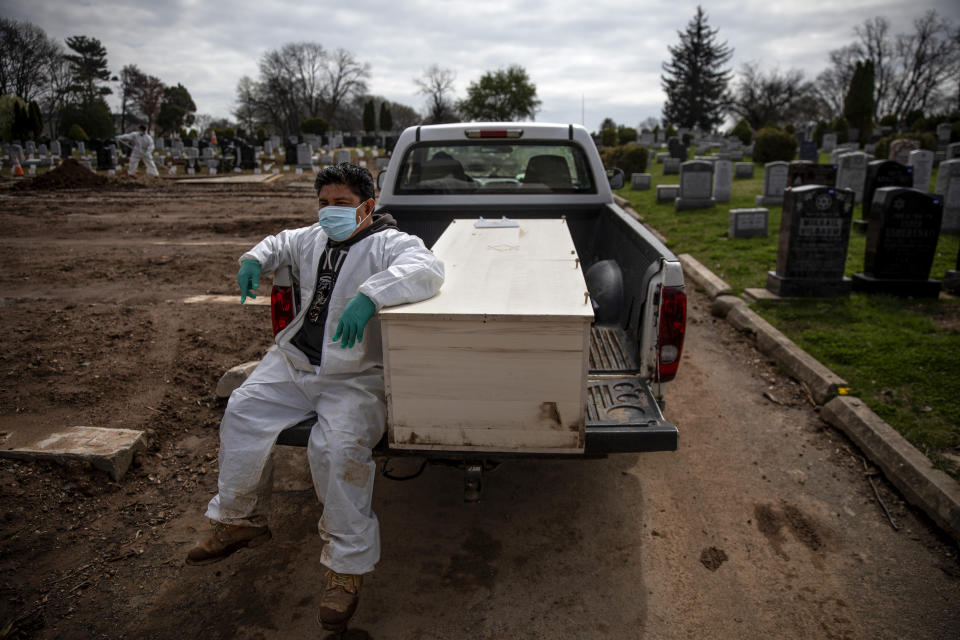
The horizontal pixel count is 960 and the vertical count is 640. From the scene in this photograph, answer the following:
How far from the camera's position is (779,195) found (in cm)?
1229

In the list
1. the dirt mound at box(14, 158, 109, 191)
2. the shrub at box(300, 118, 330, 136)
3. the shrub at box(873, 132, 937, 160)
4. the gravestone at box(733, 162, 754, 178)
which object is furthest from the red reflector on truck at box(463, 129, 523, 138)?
the shrub at box(300, 118, 330, 136)

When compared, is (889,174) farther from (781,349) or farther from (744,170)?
(744,170)

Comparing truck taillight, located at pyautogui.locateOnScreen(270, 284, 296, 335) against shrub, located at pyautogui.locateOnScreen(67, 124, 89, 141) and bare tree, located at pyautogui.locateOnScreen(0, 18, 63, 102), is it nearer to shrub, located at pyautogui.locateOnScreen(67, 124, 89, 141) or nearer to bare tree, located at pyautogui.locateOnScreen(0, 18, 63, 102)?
shrub, located at pyautogui.locateOnScreen(67, 124, 89, 141)

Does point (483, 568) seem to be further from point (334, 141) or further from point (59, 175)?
point (334, 141)

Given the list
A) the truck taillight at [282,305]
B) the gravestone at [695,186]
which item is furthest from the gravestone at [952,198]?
the truck taillight at [282,305]

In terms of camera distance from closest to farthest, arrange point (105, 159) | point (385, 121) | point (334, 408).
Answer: point (334, 408) < point (105, 159) < point (385, 121)

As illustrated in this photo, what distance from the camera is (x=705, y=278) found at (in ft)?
24.7

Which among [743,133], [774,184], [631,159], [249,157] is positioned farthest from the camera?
[743,133]

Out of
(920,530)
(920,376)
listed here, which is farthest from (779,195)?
(920,530)

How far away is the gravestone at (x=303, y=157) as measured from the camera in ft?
83.5

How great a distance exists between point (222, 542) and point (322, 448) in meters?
0.65

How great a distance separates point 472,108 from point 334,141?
35253 mm

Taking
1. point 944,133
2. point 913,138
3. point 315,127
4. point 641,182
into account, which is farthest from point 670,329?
point 315,127

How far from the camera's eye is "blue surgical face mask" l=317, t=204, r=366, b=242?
2.66 meters
